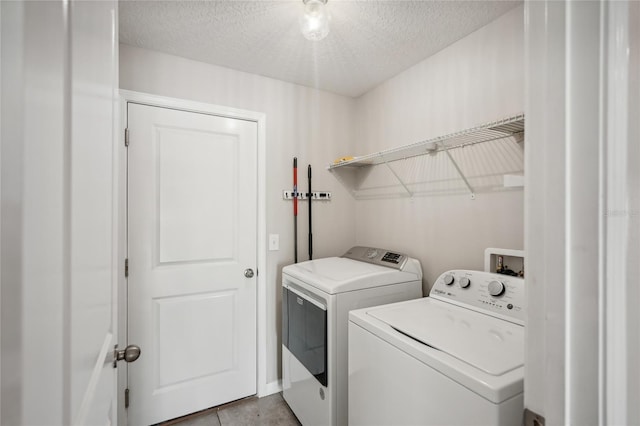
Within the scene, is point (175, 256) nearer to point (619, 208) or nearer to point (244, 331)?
point (244, 331)

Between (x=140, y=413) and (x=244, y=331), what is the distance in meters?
0.80

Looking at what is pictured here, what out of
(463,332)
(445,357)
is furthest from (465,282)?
(445,357)

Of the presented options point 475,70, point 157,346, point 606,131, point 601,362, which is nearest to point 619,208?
point 606,131

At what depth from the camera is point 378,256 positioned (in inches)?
86.8

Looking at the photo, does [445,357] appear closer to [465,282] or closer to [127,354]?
[465,282]

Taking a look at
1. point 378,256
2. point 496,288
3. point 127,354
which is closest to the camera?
point 127,354

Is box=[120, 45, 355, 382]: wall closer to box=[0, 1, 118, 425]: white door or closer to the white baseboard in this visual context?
the white baseboard

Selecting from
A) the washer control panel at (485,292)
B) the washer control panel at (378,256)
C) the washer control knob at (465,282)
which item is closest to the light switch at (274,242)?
the washer control panel at (378,256)

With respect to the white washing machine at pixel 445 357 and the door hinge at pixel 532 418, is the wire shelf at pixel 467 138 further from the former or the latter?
the door hinge at pixel 532 418

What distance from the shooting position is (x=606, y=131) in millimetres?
379

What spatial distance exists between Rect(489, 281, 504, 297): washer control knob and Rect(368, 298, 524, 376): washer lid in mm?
117

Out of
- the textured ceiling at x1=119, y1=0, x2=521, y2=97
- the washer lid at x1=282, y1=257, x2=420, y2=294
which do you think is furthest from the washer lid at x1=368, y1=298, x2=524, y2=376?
the textured ceiling at x1=119, y1=0, x2=521, y2=97

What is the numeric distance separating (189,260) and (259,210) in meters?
0.62

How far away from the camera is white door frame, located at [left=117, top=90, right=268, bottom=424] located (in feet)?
6.15
